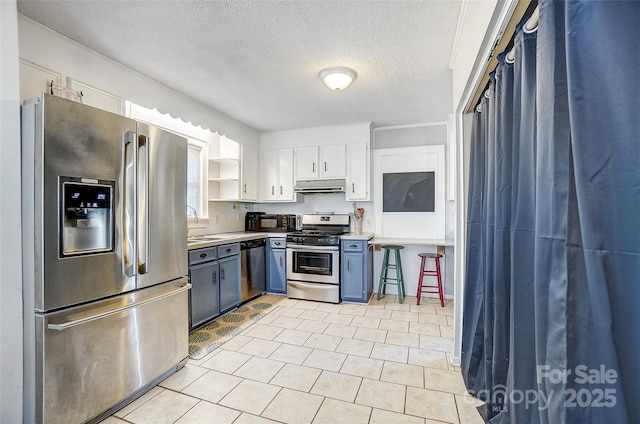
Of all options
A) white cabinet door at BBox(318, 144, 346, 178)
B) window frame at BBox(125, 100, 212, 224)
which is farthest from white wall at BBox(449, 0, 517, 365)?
window frame at BBox(125, 100, 212, 224)

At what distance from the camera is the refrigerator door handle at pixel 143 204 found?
6.44ft

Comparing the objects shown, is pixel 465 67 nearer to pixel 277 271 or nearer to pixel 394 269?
pixel 394 269

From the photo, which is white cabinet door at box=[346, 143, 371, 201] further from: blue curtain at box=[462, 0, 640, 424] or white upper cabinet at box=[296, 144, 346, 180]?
blue curtain at box=[462, 0, 640, 424]

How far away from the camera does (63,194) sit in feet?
5.26

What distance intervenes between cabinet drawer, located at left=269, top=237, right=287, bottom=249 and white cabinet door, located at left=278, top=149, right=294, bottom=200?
2.38ft

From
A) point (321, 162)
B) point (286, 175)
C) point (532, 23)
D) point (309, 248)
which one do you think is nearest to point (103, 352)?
point (309, 248)

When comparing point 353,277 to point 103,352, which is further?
point 353,277

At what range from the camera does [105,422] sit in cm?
176

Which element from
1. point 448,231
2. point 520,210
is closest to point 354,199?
point 448,231

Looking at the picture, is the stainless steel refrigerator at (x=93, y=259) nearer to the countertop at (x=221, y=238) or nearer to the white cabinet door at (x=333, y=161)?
the countertop at (x=221, y=238)

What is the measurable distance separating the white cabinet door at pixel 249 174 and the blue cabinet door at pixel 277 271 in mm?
905

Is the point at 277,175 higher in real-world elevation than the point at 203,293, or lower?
higher

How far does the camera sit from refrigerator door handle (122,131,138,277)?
1.89 m

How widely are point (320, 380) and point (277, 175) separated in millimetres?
3214
